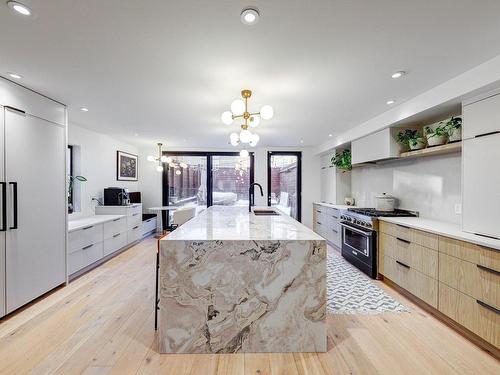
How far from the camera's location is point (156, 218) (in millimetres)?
6727

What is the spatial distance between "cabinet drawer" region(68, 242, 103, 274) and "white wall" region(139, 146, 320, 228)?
110 inches

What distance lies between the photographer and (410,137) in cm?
341

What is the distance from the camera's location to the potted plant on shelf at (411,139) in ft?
10.6

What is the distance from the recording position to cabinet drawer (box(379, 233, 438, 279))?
2.51m

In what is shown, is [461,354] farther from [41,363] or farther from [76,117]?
[76,117]

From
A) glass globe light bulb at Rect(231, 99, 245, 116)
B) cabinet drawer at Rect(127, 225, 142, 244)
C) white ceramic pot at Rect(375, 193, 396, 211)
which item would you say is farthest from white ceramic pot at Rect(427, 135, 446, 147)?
cabinet drawer at Rect(127, 225, 142, 244)

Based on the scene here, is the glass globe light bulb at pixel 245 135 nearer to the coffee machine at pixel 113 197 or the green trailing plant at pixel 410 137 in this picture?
the green trailing plant at pixel 410 137

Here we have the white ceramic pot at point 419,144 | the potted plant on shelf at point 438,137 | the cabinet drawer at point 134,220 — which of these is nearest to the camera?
the potted plant on shelf at point 438,137

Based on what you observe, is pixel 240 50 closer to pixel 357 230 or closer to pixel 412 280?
pixel 412 280

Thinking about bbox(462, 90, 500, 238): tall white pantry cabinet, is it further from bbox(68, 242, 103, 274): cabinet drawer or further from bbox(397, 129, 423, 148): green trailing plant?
bbox(68, 242, 103, 274): cabinet drawer

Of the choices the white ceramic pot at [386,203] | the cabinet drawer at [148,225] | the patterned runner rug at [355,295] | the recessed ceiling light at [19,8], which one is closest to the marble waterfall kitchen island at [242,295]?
the patterned runner rug at [355,295]

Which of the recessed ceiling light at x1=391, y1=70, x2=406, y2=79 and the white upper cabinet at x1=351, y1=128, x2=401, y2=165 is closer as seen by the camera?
the recessed ceiling light at x1=391, y1=70, x2=406, y2=79

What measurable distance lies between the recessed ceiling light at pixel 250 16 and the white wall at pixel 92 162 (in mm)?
4047

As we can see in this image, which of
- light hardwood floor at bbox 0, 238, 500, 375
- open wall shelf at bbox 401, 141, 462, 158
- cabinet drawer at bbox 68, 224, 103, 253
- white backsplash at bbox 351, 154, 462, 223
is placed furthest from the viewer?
cabinet drawer at bbox 68, 224, 103, 253
